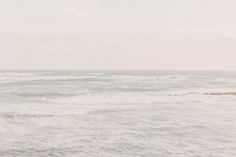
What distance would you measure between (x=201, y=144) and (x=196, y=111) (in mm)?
15012

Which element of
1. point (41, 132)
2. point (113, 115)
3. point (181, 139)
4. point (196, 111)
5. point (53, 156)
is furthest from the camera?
point (196, 111)

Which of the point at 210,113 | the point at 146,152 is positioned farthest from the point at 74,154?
the point at 210,113

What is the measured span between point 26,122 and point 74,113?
21.9ft

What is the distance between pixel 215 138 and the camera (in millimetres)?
22094

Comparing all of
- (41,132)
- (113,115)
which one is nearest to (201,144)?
(41,132)

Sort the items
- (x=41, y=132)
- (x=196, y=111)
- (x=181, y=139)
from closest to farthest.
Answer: (x=181, y=139) < (x=41, y=132) < (x=196, y=111)

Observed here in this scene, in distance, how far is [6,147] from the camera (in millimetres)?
19578

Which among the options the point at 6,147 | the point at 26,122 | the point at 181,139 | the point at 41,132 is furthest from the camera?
the point at 26,122

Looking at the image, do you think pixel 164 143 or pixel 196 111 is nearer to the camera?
pixel 164 143

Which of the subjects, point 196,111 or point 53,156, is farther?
point 196,111

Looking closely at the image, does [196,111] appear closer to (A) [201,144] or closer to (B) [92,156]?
(A) [201,144]

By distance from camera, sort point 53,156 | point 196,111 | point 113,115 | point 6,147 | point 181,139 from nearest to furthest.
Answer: point 53,156, point 6,147, point 181,139, point 113,115, point 196,111

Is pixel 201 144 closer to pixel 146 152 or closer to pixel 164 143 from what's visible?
pixel 164 143

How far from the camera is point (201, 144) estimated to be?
2042 cm
